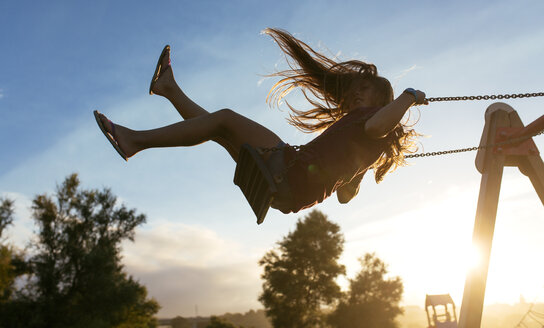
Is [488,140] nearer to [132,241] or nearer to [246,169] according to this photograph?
[246,169]

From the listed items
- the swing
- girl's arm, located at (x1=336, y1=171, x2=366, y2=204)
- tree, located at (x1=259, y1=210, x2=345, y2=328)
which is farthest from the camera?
tree, located at (x1=259, y1=210, x2=345, y2=328)

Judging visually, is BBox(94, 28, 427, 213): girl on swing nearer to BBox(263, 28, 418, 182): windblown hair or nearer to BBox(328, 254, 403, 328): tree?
BBox(263, 28, 418, 182): windblown hair

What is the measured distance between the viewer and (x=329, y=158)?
2641mm

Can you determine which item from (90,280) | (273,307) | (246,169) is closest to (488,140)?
(246,169)

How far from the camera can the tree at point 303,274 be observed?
28531mm

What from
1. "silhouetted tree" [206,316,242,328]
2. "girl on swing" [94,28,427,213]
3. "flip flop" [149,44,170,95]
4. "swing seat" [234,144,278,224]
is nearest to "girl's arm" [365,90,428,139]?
"girl on swing" [94,28,427,213]

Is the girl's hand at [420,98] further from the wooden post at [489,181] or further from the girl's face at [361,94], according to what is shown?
the wooden post at [489,181]

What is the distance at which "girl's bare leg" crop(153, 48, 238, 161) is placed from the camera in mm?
3102

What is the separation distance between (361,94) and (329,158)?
0.82m

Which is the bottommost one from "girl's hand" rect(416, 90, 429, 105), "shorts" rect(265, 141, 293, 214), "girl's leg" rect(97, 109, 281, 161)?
"shorts" rect(265, 141, 293, 214)

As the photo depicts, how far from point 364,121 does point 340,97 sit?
29.4 inches

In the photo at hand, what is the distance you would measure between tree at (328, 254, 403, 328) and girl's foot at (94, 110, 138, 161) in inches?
1178

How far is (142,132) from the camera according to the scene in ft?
9.20

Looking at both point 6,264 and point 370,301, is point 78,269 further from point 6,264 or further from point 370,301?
point 370,301
